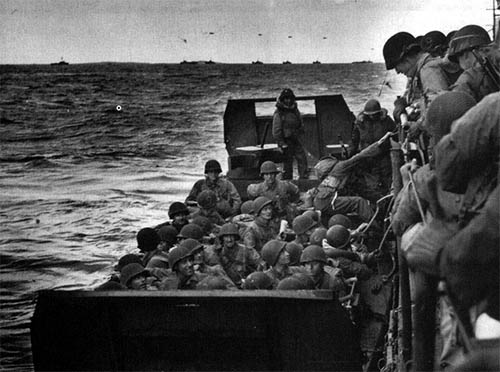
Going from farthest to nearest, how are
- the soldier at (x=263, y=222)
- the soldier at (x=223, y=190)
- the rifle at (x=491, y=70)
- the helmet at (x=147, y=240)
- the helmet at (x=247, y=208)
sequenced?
the soldier at (x=223, y=190)
the helmet at (x=247, y=208)
the soldier at (x=263, y=222)
the helmet at (x=147, y=240)
the rifle at (x=491, y=70)

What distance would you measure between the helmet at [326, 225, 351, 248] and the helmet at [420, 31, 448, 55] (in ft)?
7.05

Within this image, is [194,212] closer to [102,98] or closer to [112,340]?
[112,340]

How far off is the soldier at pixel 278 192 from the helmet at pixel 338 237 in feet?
7.30

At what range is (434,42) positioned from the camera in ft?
25.5

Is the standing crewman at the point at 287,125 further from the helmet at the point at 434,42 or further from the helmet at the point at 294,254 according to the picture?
the helmet at the point at 294,254

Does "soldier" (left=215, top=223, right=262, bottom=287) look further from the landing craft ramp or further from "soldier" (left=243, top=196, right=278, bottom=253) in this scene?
the landing craft ramp

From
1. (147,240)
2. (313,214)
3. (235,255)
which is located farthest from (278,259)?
(147,240)

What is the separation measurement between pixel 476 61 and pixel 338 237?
2.73 meters

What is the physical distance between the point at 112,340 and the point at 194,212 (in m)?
5.77

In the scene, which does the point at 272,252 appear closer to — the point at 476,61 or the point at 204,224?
the point at 204,224

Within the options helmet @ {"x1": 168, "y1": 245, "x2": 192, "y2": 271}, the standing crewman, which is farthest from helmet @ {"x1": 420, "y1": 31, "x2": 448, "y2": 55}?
the standing crewman

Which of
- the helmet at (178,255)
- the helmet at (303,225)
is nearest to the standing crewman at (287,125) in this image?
the helmet at (303,225)

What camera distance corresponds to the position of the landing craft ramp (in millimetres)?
4637

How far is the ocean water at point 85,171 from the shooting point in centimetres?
1484
